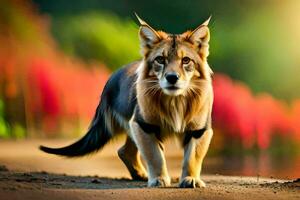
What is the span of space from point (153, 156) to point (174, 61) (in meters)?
0.50

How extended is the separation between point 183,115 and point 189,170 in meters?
0.29

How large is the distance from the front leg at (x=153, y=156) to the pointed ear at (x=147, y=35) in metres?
0.43

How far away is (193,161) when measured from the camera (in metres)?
3.56

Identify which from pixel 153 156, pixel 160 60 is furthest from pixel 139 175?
pixel 160 60

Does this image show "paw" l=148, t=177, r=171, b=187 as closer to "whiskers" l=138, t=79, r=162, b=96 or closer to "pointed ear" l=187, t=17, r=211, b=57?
"whiskers" l=138, t=79, r=162, b=96

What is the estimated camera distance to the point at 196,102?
3619mm

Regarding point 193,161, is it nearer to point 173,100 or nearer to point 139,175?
point 173,100

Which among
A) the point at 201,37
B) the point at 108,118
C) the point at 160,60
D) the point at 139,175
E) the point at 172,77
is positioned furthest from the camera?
the point at 108,118

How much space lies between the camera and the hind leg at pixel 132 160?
4168 millimetres

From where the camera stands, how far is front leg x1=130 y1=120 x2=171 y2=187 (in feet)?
11.5

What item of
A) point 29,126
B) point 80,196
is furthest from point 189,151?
point 29,126

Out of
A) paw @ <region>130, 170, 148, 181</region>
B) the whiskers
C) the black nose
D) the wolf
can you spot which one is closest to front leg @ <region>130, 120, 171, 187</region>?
the wolf

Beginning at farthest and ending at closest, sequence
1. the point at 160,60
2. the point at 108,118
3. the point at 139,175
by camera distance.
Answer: the point at 108,118
the point at 139,175
the point at 160,60

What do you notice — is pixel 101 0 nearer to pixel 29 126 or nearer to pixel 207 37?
pixel 29 126
